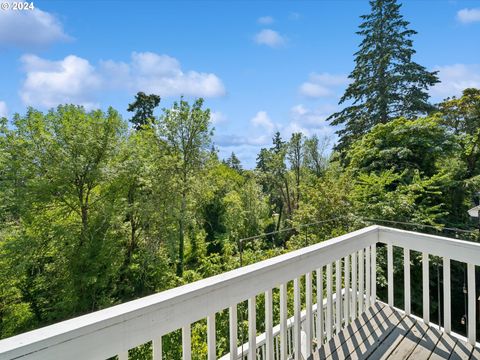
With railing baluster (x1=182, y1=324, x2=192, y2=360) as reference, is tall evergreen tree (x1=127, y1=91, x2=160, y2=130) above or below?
above

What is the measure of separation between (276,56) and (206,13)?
181 inches

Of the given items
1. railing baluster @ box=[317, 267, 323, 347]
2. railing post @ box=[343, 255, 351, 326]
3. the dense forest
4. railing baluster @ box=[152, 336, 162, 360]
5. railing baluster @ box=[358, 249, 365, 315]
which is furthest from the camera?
the dense forest

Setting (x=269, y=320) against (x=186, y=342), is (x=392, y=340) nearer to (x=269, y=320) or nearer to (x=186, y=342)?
(x=269, y=320)

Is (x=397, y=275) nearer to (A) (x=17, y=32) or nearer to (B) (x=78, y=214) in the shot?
(A) (x=17, y=32)

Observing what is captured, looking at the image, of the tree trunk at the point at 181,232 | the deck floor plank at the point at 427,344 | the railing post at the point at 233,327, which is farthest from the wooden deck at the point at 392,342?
the tree trunk at the point at 181,232

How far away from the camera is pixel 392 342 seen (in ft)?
5.71

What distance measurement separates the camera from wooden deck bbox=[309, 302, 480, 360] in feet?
5.30

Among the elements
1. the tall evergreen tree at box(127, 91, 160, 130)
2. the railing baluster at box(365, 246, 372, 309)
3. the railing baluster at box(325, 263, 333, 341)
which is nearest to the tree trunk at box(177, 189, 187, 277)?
the tall evergreen tree at box(127, 91, 160, 130)

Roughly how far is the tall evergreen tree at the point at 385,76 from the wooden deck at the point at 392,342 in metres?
13.2

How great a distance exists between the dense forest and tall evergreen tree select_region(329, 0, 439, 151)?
0.05 meters

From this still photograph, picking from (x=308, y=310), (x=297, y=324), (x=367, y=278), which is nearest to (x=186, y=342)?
(x=297, y=324)

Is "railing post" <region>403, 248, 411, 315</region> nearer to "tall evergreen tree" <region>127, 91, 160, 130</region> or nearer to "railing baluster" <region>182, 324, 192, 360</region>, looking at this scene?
"railing baluster" <region>182, 324, 192, 360</region>

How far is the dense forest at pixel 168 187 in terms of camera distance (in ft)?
27.1

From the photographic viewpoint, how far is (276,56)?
34.0ft
